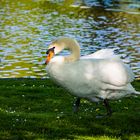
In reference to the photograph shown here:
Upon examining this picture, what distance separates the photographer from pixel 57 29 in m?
70.1

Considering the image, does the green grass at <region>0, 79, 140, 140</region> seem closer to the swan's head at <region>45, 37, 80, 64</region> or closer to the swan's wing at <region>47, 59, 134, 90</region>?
the swan's wing at <region>47, 59, 134, 90</region>

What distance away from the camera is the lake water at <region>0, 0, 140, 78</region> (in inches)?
1843

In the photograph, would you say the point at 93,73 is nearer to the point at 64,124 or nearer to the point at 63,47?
the point at 63,47

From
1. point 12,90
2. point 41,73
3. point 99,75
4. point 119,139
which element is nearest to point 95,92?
point 99,75

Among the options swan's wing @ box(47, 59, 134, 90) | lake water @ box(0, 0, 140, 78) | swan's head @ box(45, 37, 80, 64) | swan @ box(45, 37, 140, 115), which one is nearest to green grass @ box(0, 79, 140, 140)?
swan @ box(45, 37, 140, 115)

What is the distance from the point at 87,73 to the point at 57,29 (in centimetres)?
5785

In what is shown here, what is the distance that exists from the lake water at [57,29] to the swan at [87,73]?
25.8 m

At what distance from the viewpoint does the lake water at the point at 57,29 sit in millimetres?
46812

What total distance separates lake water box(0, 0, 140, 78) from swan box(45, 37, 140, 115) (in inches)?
1016

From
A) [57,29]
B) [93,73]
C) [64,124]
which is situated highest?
[93,73]

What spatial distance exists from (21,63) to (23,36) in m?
18.8

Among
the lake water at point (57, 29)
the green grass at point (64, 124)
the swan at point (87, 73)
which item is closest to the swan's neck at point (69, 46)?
the swan at point (87, 73)

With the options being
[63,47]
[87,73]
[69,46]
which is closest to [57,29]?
[69,46]

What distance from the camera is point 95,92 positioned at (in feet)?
42.4
